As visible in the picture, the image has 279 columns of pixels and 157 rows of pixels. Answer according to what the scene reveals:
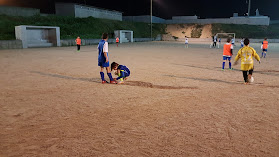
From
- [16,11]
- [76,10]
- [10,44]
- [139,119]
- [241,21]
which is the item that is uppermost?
[241,21]

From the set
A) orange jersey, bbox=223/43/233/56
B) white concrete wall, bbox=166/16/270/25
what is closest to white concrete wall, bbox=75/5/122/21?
white concrete wall, bbox=166/16/270/25

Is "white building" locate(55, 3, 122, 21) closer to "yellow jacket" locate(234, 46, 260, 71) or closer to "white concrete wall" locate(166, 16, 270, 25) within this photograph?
"white concrete wall" locate(166, 16, 270, 25)

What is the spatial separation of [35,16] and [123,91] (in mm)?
39324

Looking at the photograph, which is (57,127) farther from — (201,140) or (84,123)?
(201,140)

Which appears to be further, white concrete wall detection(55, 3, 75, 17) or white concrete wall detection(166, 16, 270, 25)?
white concrete wall detection(166, 16, 270, 25)

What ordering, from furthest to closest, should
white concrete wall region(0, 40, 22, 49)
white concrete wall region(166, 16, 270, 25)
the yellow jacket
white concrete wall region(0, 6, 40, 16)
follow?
white concrete wall region(166, 16, 270, 25)
white concrete wall region(0, 6, 40, 16)
white concrete wall region(0, 40, 22, 49)
the yellow jacket

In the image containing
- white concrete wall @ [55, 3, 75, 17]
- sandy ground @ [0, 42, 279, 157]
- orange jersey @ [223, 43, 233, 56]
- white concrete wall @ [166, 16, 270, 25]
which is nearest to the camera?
sandy ground @ [0, 42, 279, 157]

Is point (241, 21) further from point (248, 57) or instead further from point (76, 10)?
point (248, 57)

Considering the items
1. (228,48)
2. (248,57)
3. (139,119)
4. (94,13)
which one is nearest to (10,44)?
(228,48)

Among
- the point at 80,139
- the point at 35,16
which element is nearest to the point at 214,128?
the point at 80,139

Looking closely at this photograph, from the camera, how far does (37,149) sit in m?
3.30

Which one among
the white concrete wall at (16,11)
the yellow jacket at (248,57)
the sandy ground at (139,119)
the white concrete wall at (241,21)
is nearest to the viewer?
the sandy ground at (139,119)

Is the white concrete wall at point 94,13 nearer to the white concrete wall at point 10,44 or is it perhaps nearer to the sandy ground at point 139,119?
the white concrete wall at point 10,44

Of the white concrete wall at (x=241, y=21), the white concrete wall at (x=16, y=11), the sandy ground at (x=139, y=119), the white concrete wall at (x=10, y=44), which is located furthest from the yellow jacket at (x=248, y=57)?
the white concrete wall at (x=241, y=21)
